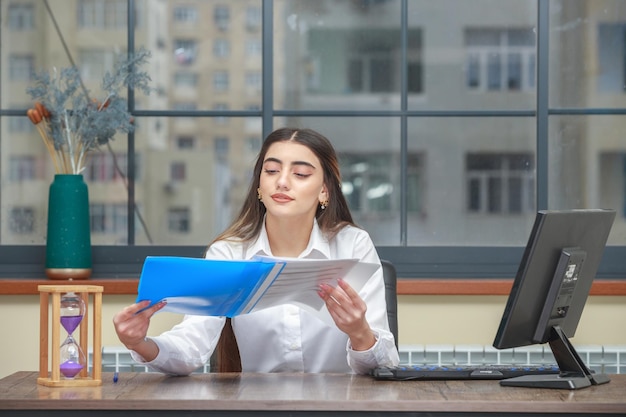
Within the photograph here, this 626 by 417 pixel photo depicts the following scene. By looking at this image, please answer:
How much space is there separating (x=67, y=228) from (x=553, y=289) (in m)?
1.73

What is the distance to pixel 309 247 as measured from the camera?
2520mm

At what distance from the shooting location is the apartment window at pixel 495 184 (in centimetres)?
2781

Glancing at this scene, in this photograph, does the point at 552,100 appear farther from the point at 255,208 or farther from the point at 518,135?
the point at 518,135

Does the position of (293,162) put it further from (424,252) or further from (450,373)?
(424,252)

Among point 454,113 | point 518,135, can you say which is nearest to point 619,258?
point 454,113

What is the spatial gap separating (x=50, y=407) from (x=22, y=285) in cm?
147

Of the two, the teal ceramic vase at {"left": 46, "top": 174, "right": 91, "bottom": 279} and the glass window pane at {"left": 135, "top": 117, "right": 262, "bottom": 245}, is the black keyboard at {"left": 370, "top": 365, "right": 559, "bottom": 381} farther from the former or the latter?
the glass window pane at {"left": 135, "top": 117, "right": 262, "bottom": 245}

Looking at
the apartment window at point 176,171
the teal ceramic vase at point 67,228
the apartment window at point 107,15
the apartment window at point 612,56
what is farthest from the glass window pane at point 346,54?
the teal ceramic vase at point 67,228

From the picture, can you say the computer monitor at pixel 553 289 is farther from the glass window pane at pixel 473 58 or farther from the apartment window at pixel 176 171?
the glass window pane at pixel 473 58

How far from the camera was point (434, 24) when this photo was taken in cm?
3638

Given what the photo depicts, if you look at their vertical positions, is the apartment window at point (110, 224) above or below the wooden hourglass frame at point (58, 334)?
above

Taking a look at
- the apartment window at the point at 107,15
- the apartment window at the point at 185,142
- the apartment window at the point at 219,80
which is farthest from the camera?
the apartment window at the point at 185,142

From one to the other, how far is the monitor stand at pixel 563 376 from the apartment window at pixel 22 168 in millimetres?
2466

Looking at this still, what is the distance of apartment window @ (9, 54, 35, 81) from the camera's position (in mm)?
4199
